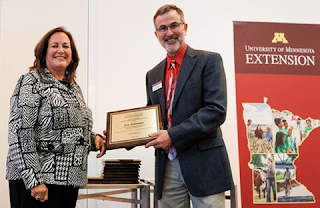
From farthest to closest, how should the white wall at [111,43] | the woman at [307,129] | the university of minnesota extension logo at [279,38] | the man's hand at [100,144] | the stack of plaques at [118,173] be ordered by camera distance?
the university of minnesota extension logo at [279,38]
the woman at [307,129]
the white wall at [111,43]
the stack of plaques at [118,173]
the man's hand at [100,144]

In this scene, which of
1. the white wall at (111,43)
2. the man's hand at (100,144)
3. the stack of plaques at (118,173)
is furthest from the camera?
the white wall at (111,43)

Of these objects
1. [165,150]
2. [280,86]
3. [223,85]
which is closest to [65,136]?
[165,150]

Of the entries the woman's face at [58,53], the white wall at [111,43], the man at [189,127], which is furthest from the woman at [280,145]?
the woman's face at [58,53]

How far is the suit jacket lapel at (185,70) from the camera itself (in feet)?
6.30

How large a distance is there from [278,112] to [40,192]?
8.44 ft

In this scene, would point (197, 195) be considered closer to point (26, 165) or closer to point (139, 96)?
point (26, 165)

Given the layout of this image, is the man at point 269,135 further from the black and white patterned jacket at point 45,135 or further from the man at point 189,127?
the black and white patterned jacket at point 45,135

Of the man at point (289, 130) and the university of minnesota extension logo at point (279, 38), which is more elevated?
the university of minnesota extension logo at point (279, 38)

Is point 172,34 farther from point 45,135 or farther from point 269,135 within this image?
point 269,135

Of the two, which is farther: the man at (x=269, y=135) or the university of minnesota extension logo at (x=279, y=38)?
the university of minnesota extension logo at (x=279, y=38)

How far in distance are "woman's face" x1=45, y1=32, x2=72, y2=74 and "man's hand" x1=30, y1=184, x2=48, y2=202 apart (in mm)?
728

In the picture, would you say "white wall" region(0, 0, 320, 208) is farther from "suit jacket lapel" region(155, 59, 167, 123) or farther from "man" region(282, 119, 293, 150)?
"suit jacket lapel" region(155, 59, 167, 123)

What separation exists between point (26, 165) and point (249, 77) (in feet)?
8.16

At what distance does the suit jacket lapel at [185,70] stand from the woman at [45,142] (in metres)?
0.58
